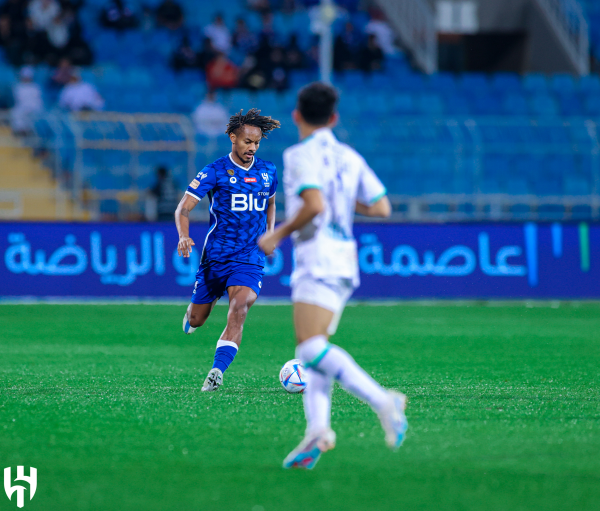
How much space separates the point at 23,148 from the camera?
63.2ft

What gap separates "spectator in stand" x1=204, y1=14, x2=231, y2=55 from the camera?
74.4 ft

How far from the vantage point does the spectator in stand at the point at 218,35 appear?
2269 cm

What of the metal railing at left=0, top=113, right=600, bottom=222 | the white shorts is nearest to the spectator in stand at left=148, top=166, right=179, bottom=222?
the metal railing at left=0, top=113, right=600, bottom=222

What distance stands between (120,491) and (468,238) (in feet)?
40.7

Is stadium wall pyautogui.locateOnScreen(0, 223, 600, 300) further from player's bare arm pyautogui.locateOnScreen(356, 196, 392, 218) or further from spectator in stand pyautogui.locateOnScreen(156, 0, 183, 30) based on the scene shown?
player's bare arm pyautogui.locateOnScreen(356, 196, 392, 218)

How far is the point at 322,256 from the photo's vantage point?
493 centimetres

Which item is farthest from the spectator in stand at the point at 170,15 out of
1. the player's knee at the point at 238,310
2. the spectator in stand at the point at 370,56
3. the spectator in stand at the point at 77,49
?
the player's knee at the point at 238,310

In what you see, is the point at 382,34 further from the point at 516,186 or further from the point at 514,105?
the point at 516,186

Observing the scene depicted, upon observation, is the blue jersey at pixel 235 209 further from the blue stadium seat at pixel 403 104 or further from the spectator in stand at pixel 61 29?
the spectator in stand at pixel 61 29

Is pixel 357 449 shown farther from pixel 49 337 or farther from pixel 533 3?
pixel 533 3

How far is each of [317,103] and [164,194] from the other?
13249mm

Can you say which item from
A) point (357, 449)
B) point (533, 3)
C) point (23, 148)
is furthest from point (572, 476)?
point (533, 3)

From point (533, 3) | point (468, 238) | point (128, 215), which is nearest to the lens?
point (468, 238)

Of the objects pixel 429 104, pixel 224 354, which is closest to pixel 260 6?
pixel 429 104
